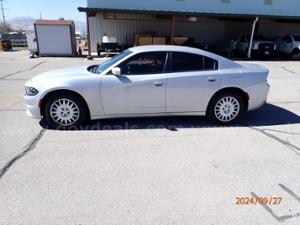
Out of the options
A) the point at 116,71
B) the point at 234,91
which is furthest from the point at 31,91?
the point at 234,91

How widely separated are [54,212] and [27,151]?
156 cm

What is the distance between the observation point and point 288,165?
11.6 feet

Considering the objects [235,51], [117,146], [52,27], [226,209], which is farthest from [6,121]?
[235,51]

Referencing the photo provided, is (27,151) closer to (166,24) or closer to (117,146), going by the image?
(117,146)

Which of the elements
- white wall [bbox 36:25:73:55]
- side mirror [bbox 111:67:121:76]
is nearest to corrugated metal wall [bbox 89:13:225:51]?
white wall [bbox 36:25:73:55]

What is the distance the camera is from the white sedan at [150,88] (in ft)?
14.7

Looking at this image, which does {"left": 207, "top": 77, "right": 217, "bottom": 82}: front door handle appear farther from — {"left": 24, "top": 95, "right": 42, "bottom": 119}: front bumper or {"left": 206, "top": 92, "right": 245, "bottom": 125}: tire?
{"left": 24, "top": 95, "right": 42, "bottom": 119}: front bumper

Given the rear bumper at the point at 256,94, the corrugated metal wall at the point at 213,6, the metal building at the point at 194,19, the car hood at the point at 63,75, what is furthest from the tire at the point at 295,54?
the car hood at the point at 63,75

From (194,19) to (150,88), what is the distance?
66.5ft

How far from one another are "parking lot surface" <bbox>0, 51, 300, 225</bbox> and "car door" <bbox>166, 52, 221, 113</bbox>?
1.46ft

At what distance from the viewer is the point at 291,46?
1972 centimetres

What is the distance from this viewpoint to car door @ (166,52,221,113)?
4.68 meters

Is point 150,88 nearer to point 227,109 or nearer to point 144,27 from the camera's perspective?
point 227,109

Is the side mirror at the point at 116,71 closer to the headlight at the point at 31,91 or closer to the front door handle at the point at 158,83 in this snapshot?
the front door handle at the point at 158,83
